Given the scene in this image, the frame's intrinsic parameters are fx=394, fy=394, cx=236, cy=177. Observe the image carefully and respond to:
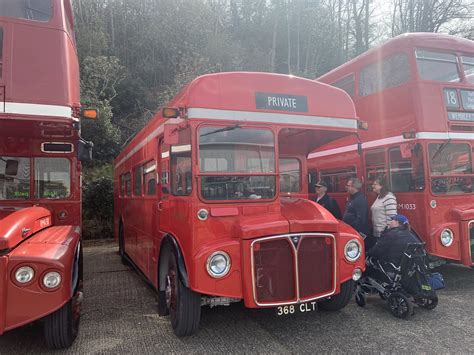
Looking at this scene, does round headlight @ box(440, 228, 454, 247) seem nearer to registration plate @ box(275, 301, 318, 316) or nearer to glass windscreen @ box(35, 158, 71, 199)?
registration plate @ box(275, 301, 318, 316)

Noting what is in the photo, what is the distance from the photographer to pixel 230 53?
23.7m

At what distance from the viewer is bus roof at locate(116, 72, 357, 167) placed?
13.9ft

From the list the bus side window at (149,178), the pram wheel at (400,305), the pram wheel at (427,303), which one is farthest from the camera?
the bus side window at (149,178)

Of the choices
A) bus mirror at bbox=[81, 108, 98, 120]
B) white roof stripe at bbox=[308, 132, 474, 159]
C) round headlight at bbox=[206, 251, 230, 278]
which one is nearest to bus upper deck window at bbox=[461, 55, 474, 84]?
white roof stripe at bbox=[308, 132, 474, 159]

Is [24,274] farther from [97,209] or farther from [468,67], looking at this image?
[97,209]

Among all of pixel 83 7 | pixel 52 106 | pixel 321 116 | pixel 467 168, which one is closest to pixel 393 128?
pixel 467 168

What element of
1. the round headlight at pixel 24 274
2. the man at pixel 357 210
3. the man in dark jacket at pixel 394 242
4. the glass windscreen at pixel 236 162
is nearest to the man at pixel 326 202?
the man at pixel 357 210

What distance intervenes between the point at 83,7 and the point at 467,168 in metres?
23.8

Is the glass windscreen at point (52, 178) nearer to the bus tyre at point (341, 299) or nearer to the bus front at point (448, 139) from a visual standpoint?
the bus tyre at point (341, 299)

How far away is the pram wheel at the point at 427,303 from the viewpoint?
4848 millimetres

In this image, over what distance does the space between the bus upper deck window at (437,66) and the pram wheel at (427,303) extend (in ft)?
11.6

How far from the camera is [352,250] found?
449 cm

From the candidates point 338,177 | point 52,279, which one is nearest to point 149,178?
point 52,279

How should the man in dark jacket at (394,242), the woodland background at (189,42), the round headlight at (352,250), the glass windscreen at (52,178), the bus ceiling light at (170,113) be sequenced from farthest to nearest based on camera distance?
the woodland background at (189,42), the glass windscreen at (52,178), the man in dark jacket at (394,242), the round headlight at (352,250), the bus ceiling light at (170,113)
